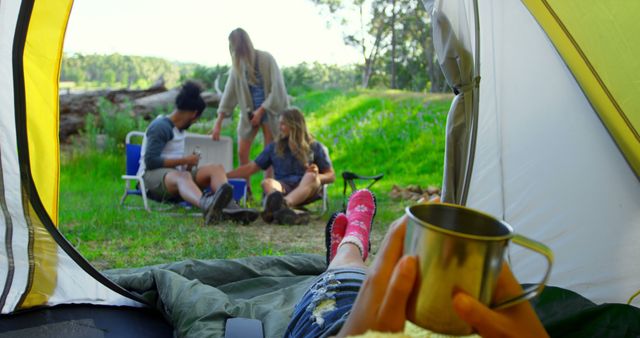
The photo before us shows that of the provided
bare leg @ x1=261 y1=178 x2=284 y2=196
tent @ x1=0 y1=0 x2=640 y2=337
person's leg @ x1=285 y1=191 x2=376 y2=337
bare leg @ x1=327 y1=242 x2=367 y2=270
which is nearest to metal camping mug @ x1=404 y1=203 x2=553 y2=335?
person's leg @ x1=285 y1=191 x2=376 y2=337

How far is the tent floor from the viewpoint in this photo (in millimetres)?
1956

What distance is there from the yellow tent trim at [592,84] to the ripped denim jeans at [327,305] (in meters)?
1.07

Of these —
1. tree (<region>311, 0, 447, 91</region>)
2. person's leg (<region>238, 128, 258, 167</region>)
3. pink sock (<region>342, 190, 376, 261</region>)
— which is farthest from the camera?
tree (<region>311, 0, 447, 91</region>)

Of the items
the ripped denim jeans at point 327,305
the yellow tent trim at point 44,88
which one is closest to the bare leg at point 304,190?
the yellow tent trim at point 44,88

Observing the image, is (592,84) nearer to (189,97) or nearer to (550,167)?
(550,167)

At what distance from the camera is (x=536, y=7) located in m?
2.19

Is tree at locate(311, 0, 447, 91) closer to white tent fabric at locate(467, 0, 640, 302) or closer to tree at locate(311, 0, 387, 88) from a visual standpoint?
tree at locate(311, 0, 387, 88)

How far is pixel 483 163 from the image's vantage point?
2568 millimetres

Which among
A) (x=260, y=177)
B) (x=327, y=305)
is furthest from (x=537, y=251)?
(x=260, y=177)

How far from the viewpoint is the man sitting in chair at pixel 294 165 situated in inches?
197

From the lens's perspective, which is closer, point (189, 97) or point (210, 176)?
point (210, 176)

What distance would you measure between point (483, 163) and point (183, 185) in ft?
9.91

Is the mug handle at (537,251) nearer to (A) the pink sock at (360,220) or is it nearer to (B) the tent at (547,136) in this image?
(A) the pink sock at (360,220)

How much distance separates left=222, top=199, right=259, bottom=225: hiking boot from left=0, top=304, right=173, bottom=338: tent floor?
95.3 inches
